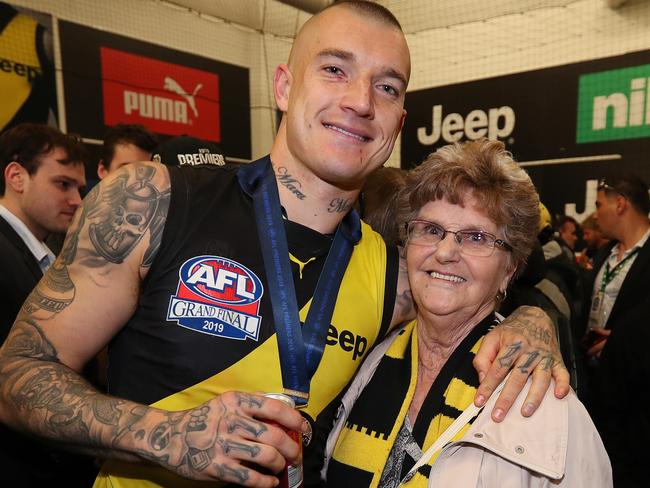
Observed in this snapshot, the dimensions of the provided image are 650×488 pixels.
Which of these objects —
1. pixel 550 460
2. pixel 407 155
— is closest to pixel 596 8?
pixel 407 155

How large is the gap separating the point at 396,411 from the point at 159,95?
6.75 m

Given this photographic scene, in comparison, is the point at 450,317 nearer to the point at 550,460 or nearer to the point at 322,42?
the point at 550,460

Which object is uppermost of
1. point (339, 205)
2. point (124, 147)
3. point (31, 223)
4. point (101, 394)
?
point (124, 147)

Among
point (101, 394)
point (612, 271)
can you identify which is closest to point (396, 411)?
point (101, 394)

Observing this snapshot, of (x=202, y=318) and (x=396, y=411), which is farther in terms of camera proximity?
(x=396, y=411)

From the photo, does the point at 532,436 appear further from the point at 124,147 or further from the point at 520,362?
the point at 124,147

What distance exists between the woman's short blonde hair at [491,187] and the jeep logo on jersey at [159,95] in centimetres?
609

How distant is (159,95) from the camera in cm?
719

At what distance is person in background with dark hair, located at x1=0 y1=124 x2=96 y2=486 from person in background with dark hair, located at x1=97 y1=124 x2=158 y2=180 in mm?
522

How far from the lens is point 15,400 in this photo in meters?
1.09

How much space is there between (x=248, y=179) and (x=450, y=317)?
0.70 m

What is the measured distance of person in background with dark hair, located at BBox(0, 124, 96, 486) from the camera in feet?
6.72

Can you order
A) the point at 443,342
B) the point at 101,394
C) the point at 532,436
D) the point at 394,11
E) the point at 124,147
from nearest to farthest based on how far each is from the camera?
the point at 101,394 < the point at 532,436 < the point at 443,342 < the point at 124,147 < the point at 394,11

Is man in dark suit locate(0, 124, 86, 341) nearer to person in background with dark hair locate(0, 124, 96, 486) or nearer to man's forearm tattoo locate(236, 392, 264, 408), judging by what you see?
person in background with dark hair locate(0, 124, 96, 486)
